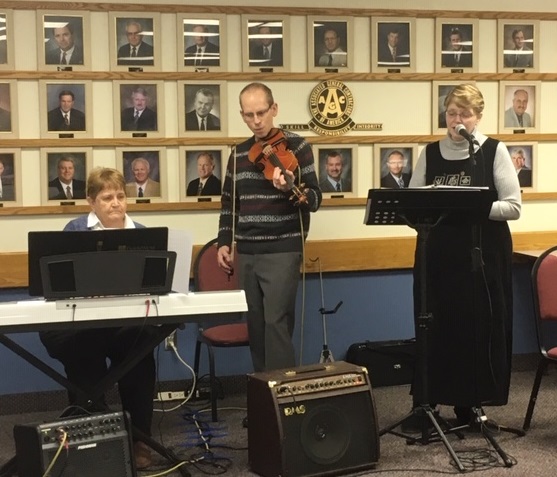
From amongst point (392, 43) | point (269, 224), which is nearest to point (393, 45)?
point (392, 43)

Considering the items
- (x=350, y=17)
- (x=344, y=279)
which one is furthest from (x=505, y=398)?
(x=350, y=17)

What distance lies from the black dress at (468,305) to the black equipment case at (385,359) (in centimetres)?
92

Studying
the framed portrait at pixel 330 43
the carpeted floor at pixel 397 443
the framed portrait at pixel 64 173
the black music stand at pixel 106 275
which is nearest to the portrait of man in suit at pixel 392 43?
the framed portrait at pixel 330 43

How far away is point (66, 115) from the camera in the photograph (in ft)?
13.4

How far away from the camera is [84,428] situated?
270cm

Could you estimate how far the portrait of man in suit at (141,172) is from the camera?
417 centimetres

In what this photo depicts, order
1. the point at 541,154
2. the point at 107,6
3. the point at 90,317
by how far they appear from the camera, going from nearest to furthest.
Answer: the point at 90,317 → the point at 107,6 → the point at 541,154

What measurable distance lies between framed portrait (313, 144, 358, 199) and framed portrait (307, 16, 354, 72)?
444mm

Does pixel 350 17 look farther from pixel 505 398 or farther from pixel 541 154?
pixel 505 398

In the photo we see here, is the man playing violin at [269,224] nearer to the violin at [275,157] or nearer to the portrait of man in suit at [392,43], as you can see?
the violin at [275,157]

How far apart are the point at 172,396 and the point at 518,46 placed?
9.30 ft

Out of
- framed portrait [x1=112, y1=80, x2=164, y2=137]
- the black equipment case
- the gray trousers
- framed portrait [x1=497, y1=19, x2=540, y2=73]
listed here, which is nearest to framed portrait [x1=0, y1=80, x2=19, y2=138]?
framed portrait [x1=112, y1=80, x2=164, y2=137]

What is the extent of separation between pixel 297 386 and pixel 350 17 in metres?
2.28

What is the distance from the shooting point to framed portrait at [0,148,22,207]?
4039mm
